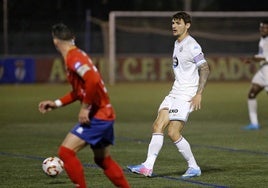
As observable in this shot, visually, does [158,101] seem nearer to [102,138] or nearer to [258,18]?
[258,18]

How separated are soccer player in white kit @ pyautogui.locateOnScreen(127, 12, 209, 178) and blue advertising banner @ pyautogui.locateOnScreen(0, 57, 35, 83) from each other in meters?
23.5

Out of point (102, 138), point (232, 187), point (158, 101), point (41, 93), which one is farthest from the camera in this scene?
point (41, 93)

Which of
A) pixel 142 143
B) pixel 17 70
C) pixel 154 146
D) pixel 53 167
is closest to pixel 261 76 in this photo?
pixel 142 143

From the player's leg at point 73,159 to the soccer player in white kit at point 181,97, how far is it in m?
2.49

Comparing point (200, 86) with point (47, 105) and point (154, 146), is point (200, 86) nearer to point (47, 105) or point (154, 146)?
point (154, 146)

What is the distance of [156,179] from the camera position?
1109 centimetres

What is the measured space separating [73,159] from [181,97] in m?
3.04

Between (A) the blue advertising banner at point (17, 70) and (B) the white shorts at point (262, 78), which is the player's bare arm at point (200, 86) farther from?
(A) the blue advertising banner at point (17, 70)

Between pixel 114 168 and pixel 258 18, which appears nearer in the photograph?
pixel 114 168

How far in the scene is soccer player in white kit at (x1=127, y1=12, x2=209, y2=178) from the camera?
36.9 ft

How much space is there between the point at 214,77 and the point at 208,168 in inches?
966

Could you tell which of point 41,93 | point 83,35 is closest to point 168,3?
point 83,35

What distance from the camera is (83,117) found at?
8625 millimetres

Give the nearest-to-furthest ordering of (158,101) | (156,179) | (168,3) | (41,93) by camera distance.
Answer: (156,179)
(158,101)
(41,93)
(168,3)
